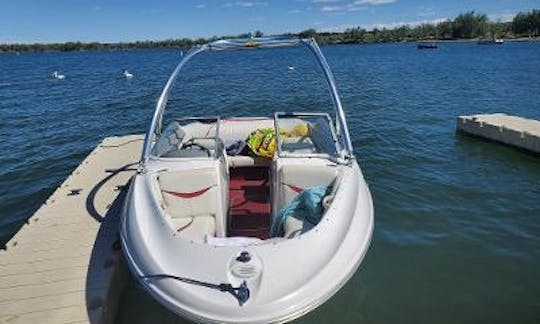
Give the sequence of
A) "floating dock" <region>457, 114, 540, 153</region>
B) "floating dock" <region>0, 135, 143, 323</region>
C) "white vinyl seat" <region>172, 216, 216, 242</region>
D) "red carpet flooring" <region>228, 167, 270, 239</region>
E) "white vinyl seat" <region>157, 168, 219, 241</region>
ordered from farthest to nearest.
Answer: "floating dock" <region>457, 114, 540, 153</region>, "red carpet flooring" <region>228, 167, 270, 239</region>, "white vinyl seat" <region>157, 168, 219, 241</region>, "white vinyl seat" <region>172, 216, 216, 242</region>, "floating dock" <region>0, 135, 143, 323</region>

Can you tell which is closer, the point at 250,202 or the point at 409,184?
the point at 250,202

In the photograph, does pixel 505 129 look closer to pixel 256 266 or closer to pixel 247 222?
pixel 247 222

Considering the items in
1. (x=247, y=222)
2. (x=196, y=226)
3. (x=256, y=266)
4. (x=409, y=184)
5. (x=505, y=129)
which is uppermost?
(x=256, y=266)

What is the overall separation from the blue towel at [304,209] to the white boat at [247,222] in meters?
0.01

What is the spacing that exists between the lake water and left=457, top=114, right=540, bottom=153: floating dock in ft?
0.89

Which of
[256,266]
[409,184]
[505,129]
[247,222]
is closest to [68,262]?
[247,222]

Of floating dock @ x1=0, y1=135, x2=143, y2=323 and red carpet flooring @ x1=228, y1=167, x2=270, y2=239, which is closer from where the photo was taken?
floating dock @ x1=0, y1=135, x2=143, y2=323

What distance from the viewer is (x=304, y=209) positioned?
235 inches

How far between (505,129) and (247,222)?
32.0 feet

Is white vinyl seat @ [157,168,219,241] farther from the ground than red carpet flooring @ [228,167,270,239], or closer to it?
farther from the ground

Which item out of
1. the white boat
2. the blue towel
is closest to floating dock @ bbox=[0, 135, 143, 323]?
the white boat

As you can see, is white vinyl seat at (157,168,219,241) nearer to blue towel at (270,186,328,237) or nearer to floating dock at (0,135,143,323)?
blue towel at (270,186,328,237)

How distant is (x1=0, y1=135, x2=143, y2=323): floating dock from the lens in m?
5.56

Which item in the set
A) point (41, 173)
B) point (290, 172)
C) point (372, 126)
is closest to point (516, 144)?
point (372, 126)
